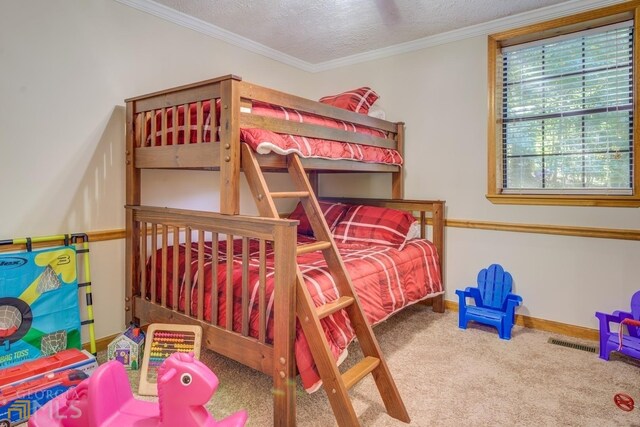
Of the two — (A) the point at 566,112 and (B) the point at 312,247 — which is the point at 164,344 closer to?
(B) the point at 312,247

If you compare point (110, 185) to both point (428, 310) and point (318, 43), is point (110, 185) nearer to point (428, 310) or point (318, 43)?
point (318, 43)

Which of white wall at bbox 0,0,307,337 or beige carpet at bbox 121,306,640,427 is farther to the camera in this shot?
white wall at bbox 0,0,307,337

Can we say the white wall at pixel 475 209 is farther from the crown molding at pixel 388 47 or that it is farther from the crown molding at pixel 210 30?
the crown molding at pixel 210 30

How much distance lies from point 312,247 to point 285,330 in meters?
0.40

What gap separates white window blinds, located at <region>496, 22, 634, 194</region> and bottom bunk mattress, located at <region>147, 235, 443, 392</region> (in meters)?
1.00

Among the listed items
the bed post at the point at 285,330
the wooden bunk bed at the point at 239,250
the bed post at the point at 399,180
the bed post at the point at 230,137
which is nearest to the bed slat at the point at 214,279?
the wooden bunk bed at the point at 239,250

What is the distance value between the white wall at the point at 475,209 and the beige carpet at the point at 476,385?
0.37 m

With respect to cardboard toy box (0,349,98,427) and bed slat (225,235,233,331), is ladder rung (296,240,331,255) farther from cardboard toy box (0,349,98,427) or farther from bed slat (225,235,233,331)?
cardboard toy box (0,349,98,427)

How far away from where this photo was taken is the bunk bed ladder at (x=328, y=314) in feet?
5.13

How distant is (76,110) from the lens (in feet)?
7.55

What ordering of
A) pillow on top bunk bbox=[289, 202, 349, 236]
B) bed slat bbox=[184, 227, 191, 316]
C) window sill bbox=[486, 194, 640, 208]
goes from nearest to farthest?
bed slat bbox=[184, 227, 191, 316], window sill bbox=[486, 194, 640, 208], pillow on top bunk bbox=[289, 202, 349, 236]

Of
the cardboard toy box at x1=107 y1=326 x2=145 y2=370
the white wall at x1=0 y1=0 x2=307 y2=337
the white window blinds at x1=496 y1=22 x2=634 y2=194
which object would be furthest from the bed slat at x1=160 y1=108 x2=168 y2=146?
the white window blinds at x1=496 y1=22 x2=634 y2=194

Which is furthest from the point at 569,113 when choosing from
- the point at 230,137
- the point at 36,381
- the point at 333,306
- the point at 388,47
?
the point at 36,381

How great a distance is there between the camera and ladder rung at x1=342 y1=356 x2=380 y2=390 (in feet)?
5.28
